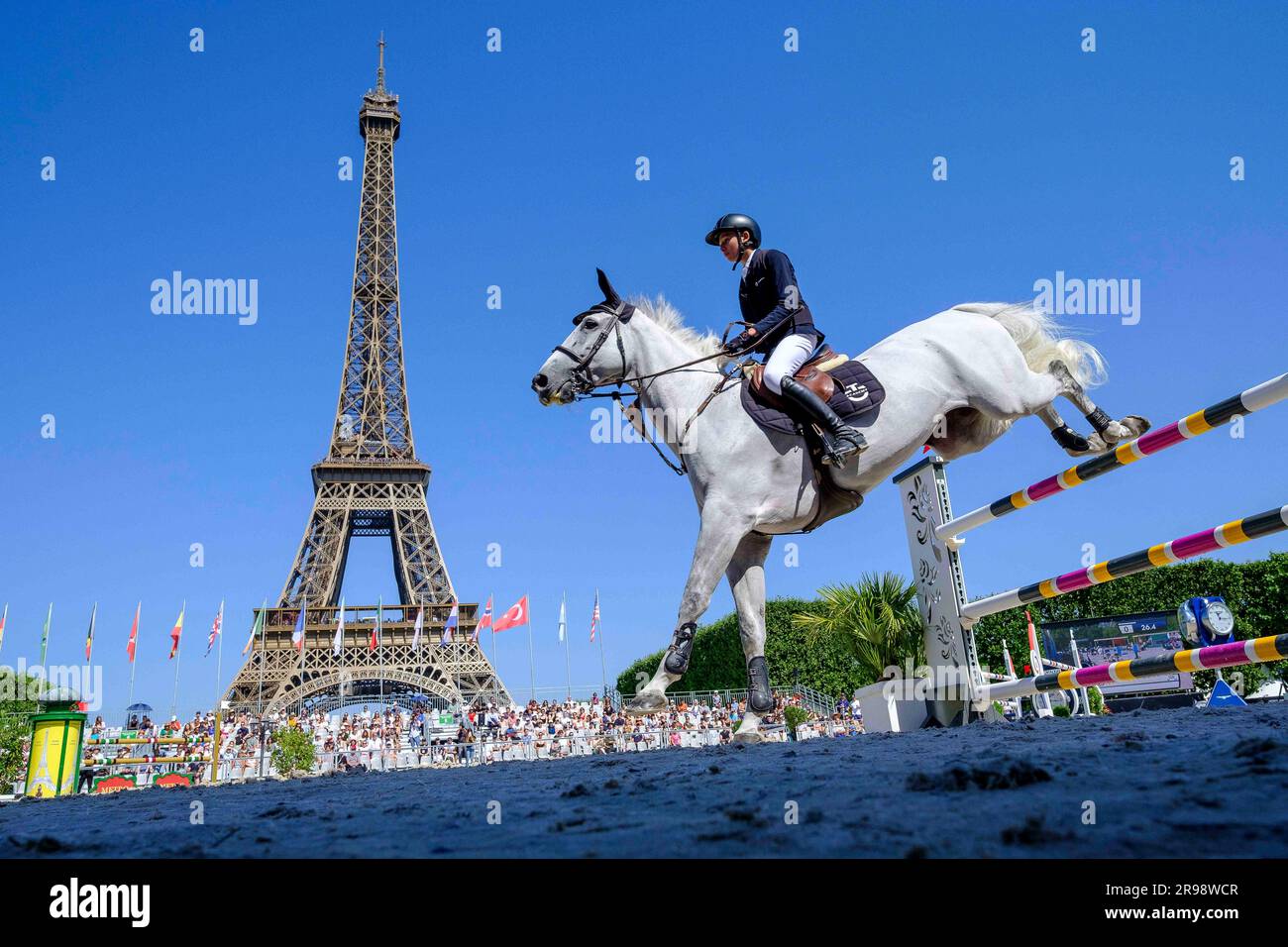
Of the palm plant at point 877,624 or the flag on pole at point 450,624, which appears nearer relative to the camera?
the palm plant at point 877,624

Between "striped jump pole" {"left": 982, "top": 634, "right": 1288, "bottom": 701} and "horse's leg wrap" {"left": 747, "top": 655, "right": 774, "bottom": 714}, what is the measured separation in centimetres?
157

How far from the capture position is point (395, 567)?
45594 mm

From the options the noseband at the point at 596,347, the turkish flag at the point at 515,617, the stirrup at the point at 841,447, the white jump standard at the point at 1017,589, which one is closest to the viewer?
the white jump standard at the point at 1017,589

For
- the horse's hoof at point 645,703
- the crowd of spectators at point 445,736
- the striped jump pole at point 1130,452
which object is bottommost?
the crowd of spectators at point 445,736

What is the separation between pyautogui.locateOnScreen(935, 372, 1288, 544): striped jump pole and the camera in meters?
3.53

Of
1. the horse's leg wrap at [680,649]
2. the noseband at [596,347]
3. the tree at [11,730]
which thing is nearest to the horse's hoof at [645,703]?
the horse's leg wrap at [680,649]

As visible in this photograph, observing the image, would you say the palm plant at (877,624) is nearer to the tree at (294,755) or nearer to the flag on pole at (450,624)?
the tree at (294,755)

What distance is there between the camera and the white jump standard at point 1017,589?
11.9ft

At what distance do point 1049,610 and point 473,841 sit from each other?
2982 cm

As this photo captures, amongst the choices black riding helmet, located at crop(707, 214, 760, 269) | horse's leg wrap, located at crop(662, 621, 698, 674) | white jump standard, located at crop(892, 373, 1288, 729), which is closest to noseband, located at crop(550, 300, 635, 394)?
black riding helmet, located at crop(707, 214, 760, 269)

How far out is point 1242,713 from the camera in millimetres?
3408

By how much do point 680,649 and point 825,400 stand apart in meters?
1.48
